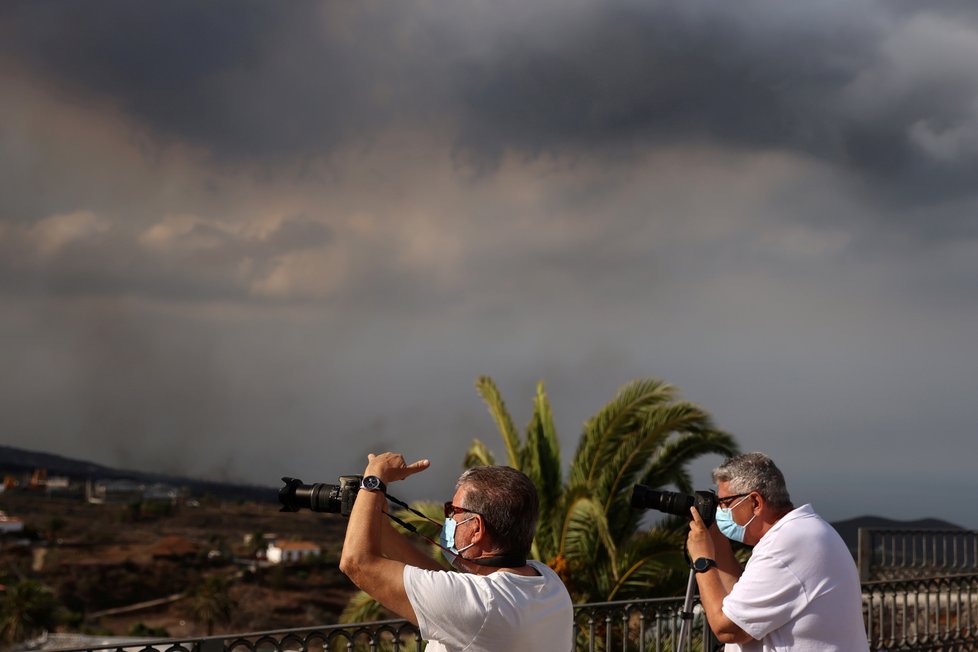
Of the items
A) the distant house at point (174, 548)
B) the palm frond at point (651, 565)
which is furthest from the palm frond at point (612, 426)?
the distant house at point (174, 548)

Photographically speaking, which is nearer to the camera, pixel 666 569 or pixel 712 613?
pixel 712 613

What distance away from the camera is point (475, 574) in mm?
2367

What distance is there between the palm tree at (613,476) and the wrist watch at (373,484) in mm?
9626

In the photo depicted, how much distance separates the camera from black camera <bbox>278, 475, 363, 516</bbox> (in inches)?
103

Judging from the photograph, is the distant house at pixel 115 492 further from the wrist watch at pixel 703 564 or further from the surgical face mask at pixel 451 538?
the surgical face mask at pixel 451 538

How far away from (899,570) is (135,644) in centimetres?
1339

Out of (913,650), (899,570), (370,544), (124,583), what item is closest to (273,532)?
(124,583)

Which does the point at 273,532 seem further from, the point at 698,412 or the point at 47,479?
the point at 698,412

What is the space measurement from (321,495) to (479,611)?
673 mm

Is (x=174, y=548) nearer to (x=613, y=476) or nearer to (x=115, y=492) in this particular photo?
(x=115, y=492)

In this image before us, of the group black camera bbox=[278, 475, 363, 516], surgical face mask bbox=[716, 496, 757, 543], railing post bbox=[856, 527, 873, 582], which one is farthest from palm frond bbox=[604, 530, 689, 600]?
black camera bbox=[278, 475, 363, 516]

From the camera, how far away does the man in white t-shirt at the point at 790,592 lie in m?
3.02

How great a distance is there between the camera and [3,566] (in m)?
70.9

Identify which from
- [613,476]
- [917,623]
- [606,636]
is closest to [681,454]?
[613,476]
